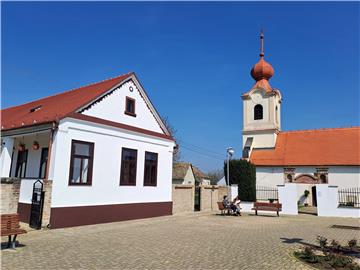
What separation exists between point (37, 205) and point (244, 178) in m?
19.3

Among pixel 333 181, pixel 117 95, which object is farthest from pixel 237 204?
pixel 333 181

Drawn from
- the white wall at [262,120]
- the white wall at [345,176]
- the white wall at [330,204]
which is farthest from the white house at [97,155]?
the white wall at [262,120]

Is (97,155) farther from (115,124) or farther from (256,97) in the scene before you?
(256,97)

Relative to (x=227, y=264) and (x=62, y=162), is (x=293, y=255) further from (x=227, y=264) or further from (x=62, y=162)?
A: (x=62, y=162)

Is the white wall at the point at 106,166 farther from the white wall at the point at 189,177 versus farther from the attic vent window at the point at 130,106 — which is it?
the white wall at the point at 189,177

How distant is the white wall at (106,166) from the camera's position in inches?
527

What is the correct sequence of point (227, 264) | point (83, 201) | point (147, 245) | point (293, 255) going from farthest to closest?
point (83, 201) < point (147, 245) < point (293, 255) < point (227, 264)

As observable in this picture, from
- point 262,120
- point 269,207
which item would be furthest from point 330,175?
point 269,207

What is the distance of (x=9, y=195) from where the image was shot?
12.6 meters

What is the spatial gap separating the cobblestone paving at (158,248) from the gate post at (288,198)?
8.92m

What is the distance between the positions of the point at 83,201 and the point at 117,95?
5611 mm

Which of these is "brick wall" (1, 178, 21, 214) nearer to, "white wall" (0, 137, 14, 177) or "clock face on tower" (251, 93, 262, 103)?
"white wall" (0, 137, 14, 177)

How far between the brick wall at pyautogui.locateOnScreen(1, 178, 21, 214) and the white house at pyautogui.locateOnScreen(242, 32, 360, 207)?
28497 millimetres

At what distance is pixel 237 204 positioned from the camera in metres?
20.8
